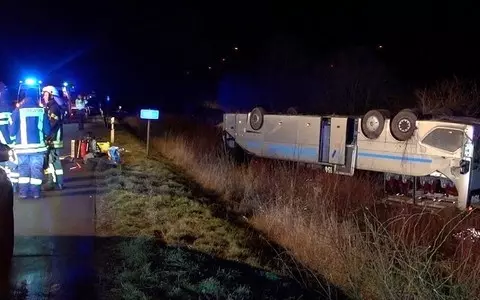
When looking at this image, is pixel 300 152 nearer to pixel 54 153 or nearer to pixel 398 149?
pixel 398 149

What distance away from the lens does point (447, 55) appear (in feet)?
110

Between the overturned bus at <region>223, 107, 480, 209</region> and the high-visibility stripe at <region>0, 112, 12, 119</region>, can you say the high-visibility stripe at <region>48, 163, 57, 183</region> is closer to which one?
the high-visibility stripe at <region>0, 112, 12, 119</region>

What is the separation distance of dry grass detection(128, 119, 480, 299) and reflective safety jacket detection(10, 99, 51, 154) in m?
3.38

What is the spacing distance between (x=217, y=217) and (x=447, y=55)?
96.4 feet

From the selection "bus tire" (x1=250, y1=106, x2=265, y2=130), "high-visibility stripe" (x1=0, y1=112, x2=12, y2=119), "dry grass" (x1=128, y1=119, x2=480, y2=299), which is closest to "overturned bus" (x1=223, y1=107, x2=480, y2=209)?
"bus tire" (x1=250, y1=106, x2=265, y2=130)

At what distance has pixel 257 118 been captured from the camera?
44.5ft

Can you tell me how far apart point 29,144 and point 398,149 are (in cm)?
642

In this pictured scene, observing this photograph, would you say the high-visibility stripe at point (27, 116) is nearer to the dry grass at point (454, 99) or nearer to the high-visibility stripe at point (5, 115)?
the high-visibility stripe at point (5, 115)

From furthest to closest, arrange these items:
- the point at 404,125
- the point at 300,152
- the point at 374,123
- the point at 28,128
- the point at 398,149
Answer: the point at 300,152, the point at 374,123, the point at 398,149, the point at 404,125, the point at 28,128

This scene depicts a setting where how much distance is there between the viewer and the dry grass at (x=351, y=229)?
183 inches

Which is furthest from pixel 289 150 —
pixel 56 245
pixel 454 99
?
pixel 454 99

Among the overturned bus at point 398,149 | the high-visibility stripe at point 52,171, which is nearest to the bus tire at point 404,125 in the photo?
the overturned bus at point 398,149

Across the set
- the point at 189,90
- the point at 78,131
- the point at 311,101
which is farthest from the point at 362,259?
the point at 189,90

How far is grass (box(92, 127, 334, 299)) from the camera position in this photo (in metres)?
4.78
